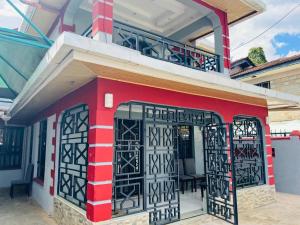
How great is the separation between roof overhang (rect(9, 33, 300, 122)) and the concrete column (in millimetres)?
734

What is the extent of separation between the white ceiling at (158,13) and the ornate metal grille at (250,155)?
12.4 ft

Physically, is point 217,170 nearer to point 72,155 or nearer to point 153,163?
point 153,163

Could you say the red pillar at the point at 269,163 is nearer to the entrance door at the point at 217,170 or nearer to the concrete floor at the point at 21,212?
the entrance door at the point at 217,170

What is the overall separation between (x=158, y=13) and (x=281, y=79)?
9.89 m

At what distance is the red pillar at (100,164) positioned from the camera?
4195 mm

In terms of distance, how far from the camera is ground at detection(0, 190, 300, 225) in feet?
A: 19.3

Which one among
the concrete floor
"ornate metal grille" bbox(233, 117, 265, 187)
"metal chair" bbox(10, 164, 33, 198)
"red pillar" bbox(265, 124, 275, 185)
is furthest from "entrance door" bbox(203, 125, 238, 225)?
"metal chair" bbox(10, 164, 33, 198)

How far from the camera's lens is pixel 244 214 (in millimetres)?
6473

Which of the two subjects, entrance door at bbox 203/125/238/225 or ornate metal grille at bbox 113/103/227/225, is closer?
ornate metal grille at bbox 113/103/227/225

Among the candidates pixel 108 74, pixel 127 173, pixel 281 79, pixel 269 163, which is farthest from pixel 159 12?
pixel 281 79

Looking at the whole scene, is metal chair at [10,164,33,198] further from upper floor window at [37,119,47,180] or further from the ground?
upper floor window at [37,119,47,180]

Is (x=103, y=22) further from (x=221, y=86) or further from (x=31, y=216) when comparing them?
(x=31, y=216)

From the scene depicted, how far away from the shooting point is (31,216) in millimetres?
6496

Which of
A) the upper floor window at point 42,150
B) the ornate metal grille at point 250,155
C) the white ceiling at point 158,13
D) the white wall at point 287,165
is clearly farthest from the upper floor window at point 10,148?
the white wall at point 287,165
